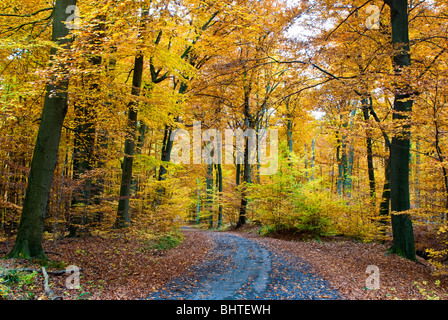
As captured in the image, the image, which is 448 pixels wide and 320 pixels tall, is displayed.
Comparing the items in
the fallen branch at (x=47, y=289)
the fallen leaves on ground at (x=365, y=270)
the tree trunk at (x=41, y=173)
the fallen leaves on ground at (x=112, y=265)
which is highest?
the tree trunk at (x=41, y=173)

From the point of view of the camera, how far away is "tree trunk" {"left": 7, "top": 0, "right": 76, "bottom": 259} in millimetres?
5602

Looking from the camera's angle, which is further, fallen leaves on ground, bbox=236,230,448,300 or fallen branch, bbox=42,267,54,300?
fallen leaves on ground, bbox=236,230,448,300

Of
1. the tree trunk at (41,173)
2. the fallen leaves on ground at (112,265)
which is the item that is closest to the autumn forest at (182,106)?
the tree trunk at (41,173)

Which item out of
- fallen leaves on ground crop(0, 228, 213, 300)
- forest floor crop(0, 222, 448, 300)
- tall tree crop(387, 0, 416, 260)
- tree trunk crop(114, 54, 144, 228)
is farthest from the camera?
tree trunk crop(114, 54, 144, 228)

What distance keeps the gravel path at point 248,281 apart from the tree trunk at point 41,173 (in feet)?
9.41

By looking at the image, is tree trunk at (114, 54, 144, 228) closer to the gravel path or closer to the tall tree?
the gravel path

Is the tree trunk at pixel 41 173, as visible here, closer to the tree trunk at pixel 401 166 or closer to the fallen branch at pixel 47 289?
the fallen branch at pixel 47 289

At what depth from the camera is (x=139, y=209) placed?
12695 mm

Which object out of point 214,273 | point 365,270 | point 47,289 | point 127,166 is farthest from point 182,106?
point 365,270

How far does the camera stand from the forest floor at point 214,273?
5191 millimetres

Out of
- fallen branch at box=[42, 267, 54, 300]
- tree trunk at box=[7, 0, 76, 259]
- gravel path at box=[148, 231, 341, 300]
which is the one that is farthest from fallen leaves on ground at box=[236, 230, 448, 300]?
tree trunk at box=[7, 0, 76, 259]

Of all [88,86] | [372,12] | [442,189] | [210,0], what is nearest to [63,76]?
[88,86]
